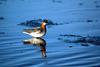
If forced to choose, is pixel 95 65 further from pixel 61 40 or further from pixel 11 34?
pixel 11 34

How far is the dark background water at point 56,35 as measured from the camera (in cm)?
816

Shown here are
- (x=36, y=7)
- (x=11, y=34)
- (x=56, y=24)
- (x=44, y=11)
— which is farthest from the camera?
(x=36, y=7)

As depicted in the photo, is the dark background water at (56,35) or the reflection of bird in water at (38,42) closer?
the dark background water at (56,35)

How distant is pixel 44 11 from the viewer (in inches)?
634

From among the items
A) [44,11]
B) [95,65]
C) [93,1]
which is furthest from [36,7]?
[95,65]

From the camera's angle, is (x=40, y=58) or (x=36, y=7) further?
(x=36, y=7)

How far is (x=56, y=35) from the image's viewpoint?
11.2 metres

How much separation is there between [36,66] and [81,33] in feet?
13.8

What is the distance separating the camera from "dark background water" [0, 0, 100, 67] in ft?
26.8

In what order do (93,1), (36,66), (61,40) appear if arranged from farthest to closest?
(93,1) → (61,40) → (36,66)

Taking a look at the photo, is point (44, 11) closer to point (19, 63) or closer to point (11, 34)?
point (11, 34)

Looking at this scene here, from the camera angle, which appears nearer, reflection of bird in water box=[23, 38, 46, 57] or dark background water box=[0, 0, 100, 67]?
dark background water box=[0, 0, 100, 67]

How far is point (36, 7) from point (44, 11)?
5.17 feet

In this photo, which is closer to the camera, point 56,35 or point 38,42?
point 38,42
